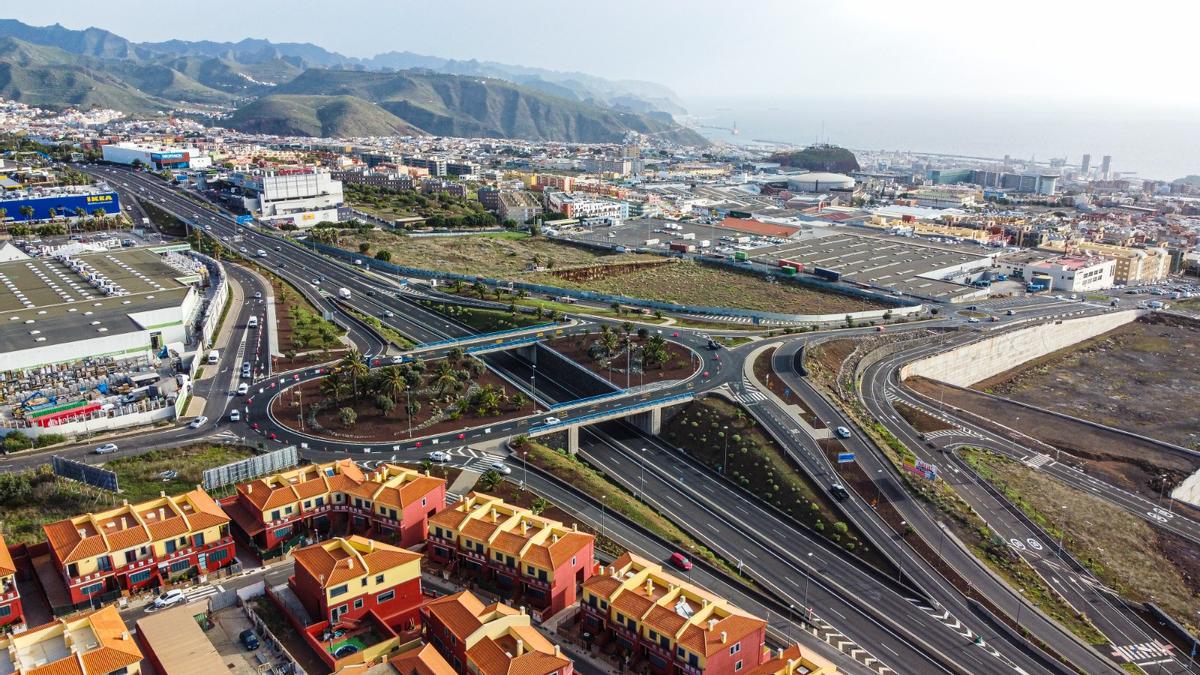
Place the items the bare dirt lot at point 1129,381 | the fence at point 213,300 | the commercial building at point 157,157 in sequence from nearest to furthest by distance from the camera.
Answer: the fence at point 213,300 → the bare dirt lot at point 1129,381 → the commercial building at point 157,157

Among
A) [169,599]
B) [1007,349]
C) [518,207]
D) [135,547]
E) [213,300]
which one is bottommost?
[169,599]

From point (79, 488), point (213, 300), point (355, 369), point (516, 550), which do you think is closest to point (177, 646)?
point (516, 550)

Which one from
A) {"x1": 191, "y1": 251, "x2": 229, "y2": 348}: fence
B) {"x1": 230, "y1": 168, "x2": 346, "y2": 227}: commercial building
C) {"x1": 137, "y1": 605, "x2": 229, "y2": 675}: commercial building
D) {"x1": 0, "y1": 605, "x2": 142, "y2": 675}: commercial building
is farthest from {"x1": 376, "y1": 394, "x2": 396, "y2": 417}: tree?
{"x1": 230, "y1": 168, "x2": 346, "y2": 227}: commercial building

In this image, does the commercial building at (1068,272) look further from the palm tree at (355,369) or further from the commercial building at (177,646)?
the commercial building at (177,646)

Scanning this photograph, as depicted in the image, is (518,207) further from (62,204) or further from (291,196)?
(62,204)

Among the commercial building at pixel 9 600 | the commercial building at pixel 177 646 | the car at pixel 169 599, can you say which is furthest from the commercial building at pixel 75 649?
the car at pixel 169 599
